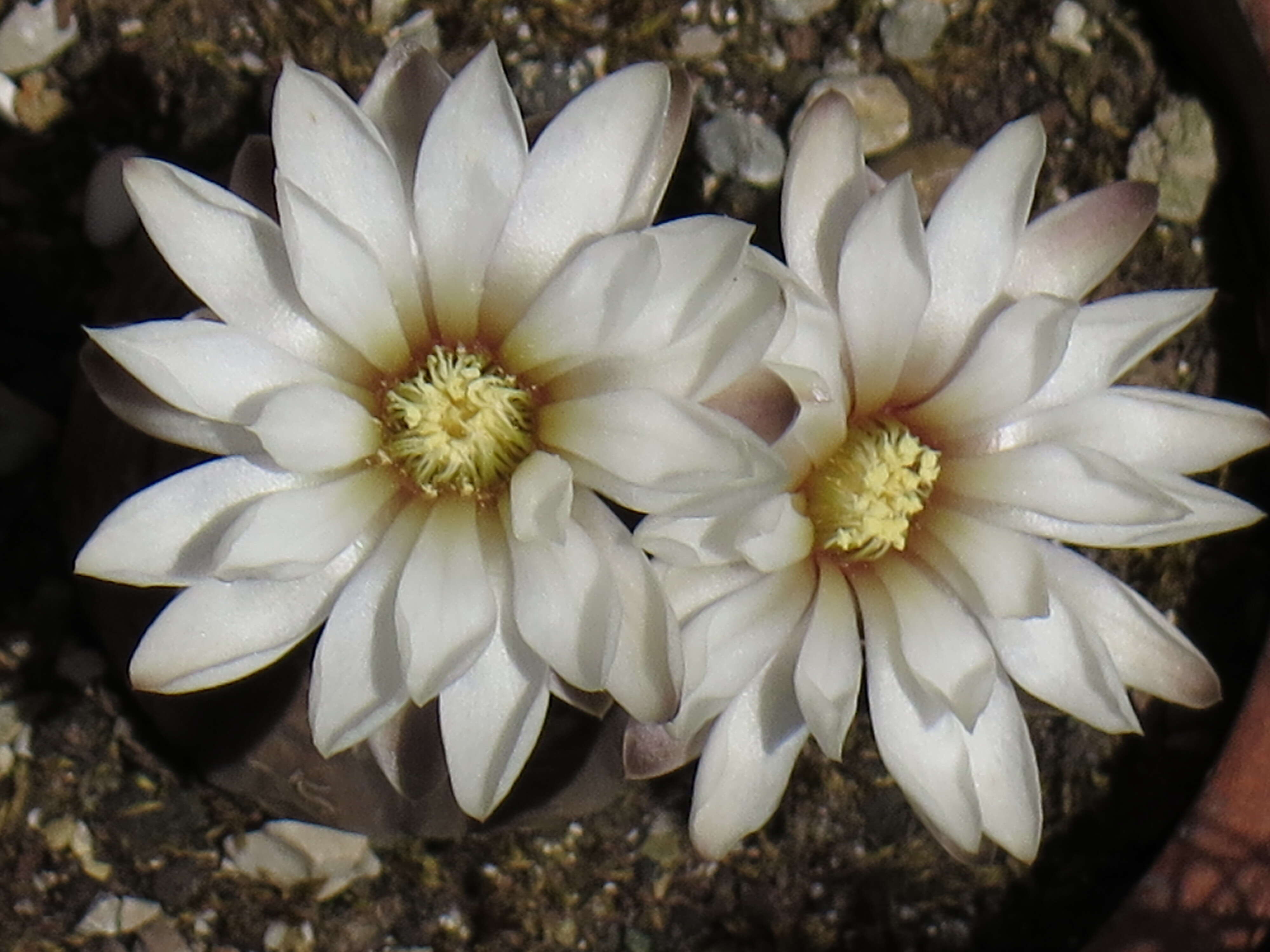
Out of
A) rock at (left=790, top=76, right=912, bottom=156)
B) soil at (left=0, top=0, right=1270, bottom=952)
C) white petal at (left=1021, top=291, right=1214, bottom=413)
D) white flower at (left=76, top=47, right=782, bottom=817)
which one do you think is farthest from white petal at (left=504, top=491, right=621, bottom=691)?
rock at (left=790, top=76, right=912, bottom=156)

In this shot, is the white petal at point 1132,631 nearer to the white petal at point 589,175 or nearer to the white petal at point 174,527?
the white petal at point 589,175

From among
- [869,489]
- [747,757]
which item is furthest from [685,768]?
[869,489]

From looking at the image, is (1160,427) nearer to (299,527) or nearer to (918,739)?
(918,739)

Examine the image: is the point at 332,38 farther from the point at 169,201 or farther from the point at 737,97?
the point at 169,201

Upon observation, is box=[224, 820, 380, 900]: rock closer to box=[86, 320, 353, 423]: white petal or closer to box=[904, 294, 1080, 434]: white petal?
box=[86, 320, 353, 423]: white petal

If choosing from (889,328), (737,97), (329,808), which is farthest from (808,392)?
(737,97)
